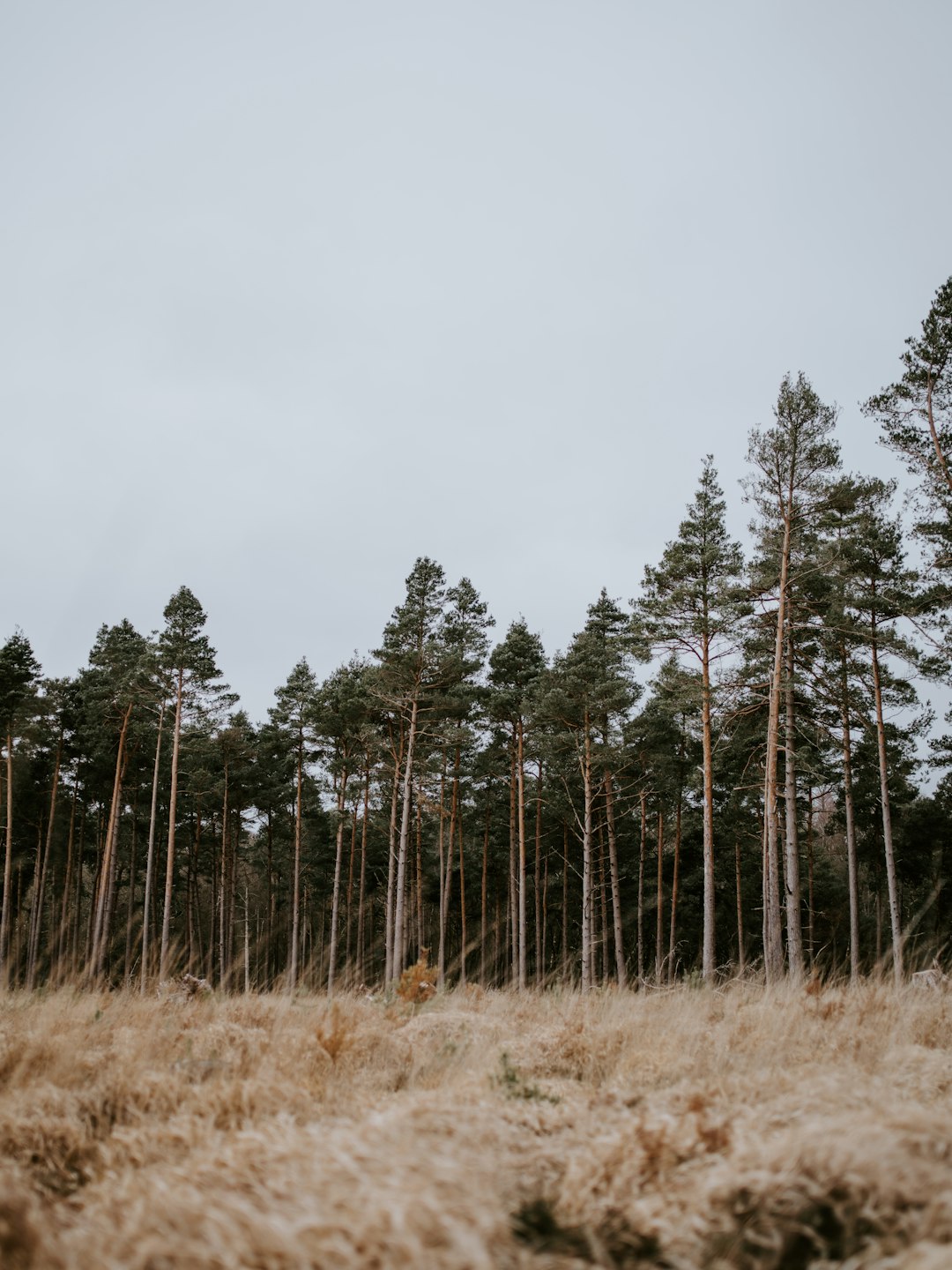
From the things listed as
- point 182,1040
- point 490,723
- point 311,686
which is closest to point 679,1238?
point 182,1040

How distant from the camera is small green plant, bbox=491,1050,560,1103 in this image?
4102mm

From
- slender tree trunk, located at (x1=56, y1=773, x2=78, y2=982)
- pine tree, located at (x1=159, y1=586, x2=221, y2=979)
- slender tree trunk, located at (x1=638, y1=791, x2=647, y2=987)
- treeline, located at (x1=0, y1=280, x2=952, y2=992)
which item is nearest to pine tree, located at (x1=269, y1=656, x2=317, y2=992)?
treeline, located at (x1=0, y1=280, x2=952, y2=992)

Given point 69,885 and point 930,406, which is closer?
point 930,406

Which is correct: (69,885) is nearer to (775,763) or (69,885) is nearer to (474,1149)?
(775,763)

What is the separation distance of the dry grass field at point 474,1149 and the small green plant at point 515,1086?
0.02 m

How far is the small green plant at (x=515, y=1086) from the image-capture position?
410 cm

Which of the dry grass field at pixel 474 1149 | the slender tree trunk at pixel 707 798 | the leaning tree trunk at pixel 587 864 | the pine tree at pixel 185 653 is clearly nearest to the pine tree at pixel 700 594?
the slender tree trunk at pixel 707 798

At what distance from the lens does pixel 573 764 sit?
25.2 metres

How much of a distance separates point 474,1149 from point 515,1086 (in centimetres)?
147

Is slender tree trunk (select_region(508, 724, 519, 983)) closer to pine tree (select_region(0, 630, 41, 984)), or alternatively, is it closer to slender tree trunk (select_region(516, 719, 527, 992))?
slender tree trunk (select_region(516, 719, 527, 992))

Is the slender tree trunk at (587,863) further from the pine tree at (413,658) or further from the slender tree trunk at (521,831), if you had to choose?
the pine tree at (413,658)

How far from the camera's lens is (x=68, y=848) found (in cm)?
3012

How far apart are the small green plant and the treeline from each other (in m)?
8.20

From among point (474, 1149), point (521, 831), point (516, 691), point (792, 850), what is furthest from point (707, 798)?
point (474, 1149)
